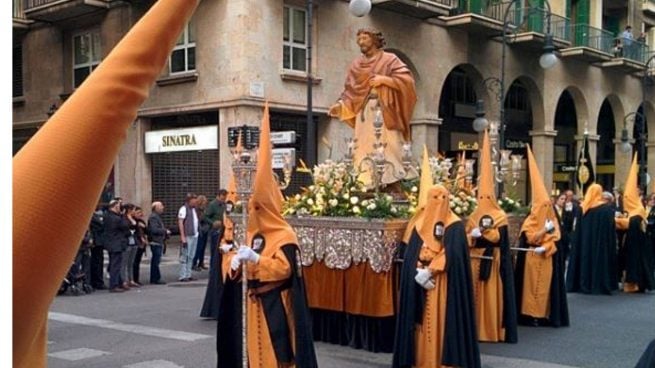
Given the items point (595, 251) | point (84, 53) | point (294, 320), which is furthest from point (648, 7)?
point (294, 320)

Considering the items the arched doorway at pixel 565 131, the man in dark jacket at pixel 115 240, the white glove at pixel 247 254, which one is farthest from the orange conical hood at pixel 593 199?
the arched doorway at pixel 565 131

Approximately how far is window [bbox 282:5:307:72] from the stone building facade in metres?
0.04

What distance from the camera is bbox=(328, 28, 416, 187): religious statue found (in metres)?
10.0

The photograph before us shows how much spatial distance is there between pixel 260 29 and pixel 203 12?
190cm

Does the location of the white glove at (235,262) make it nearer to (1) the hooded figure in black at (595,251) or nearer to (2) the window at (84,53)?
(1) the hooded figure in black at (595,251)

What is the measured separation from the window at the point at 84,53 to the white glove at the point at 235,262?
18.7m

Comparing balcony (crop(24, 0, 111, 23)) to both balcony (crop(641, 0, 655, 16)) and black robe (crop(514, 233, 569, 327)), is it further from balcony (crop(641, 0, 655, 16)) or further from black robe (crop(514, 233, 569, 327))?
balcony (crop(641, 0, 655, 16))

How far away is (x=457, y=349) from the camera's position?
7.14m

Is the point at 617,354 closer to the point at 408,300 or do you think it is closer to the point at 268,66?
the point at 408,300

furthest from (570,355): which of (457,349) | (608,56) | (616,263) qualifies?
(608,56)

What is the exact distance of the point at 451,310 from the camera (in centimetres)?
724

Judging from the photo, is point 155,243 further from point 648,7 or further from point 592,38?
point 648,7

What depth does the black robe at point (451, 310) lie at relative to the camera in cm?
718

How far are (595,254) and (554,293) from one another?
13.9ft
